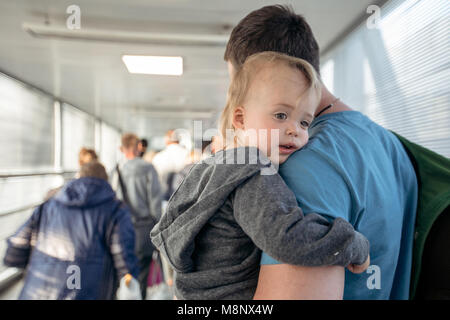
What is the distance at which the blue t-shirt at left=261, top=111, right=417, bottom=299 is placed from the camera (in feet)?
1.52

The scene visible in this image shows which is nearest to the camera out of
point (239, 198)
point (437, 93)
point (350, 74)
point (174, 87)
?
point (239, 198)

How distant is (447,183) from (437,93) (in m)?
0.66

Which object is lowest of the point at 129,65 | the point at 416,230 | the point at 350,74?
the point at 416,230

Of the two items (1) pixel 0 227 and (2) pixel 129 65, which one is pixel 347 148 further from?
(1) pixel 0 227

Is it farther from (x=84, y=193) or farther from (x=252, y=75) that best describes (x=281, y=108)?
(x=84, y=193)

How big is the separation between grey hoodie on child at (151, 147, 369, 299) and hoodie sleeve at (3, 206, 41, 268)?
3.92 ft

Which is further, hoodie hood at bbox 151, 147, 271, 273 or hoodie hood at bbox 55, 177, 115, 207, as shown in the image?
hoodie hood at bbox 55, 177, 115, 207

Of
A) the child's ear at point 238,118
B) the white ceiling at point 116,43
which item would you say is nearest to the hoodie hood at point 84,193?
→ the white ceiling at point 116,43

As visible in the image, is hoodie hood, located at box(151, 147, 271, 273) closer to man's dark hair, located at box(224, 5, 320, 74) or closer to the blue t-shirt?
the blue t-shirt

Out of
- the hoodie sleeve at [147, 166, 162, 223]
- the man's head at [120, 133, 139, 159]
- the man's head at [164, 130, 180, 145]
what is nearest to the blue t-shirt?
the man's head at [120, 133, 139, 159]

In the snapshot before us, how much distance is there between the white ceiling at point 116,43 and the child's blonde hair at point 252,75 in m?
0.34

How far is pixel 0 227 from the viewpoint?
9.63 ft

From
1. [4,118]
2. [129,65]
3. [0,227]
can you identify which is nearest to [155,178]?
[129,65]

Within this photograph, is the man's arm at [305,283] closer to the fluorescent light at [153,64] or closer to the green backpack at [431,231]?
the green backpack at [431,231]
